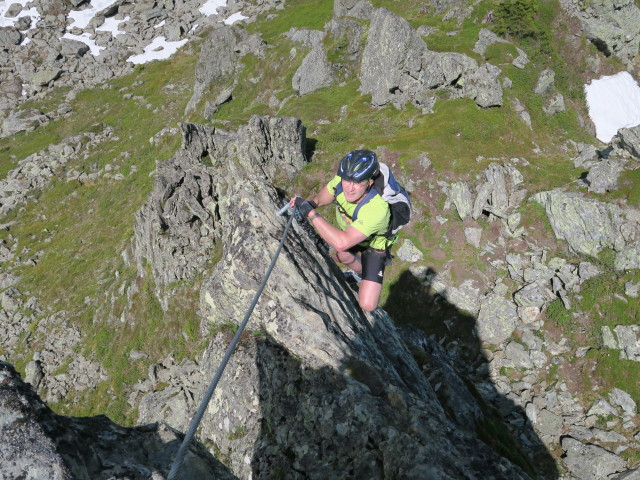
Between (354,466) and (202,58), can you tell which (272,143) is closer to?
(354,466)

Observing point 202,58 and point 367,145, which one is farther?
point 202,58

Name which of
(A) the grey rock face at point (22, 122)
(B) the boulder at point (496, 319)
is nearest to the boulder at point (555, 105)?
(B) the boulder at point (496, 319)

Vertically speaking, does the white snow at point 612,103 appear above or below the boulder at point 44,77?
below

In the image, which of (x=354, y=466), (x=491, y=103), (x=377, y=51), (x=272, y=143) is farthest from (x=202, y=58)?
(x=354, y=466)

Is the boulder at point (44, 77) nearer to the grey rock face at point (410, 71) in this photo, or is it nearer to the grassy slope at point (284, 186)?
the grassy slope at point (284, 186)

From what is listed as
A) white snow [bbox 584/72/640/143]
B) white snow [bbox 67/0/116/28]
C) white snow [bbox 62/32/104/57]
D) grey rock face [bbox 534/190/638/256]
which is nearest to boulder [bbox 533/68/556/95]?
white snow [bbox 584/72/640/143]

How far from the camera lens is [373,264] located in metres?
14.0

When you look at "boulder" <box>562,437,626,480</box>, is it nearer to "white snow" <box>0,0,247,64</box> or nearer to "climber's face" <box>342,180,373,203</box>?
"climber's face" <box>342,180,373,203</box>

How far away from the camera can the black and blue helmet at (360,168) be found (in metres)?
10.5

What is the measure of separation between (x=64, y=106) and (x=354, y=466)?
11584cm

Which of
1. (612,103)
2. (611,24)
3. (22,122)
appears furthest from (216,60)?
(612,103)

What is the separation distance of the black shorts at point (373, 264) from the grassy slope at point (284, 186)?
19.8 m

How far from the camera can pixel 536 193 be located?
118 feet

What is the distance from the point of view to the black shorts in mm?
13977
